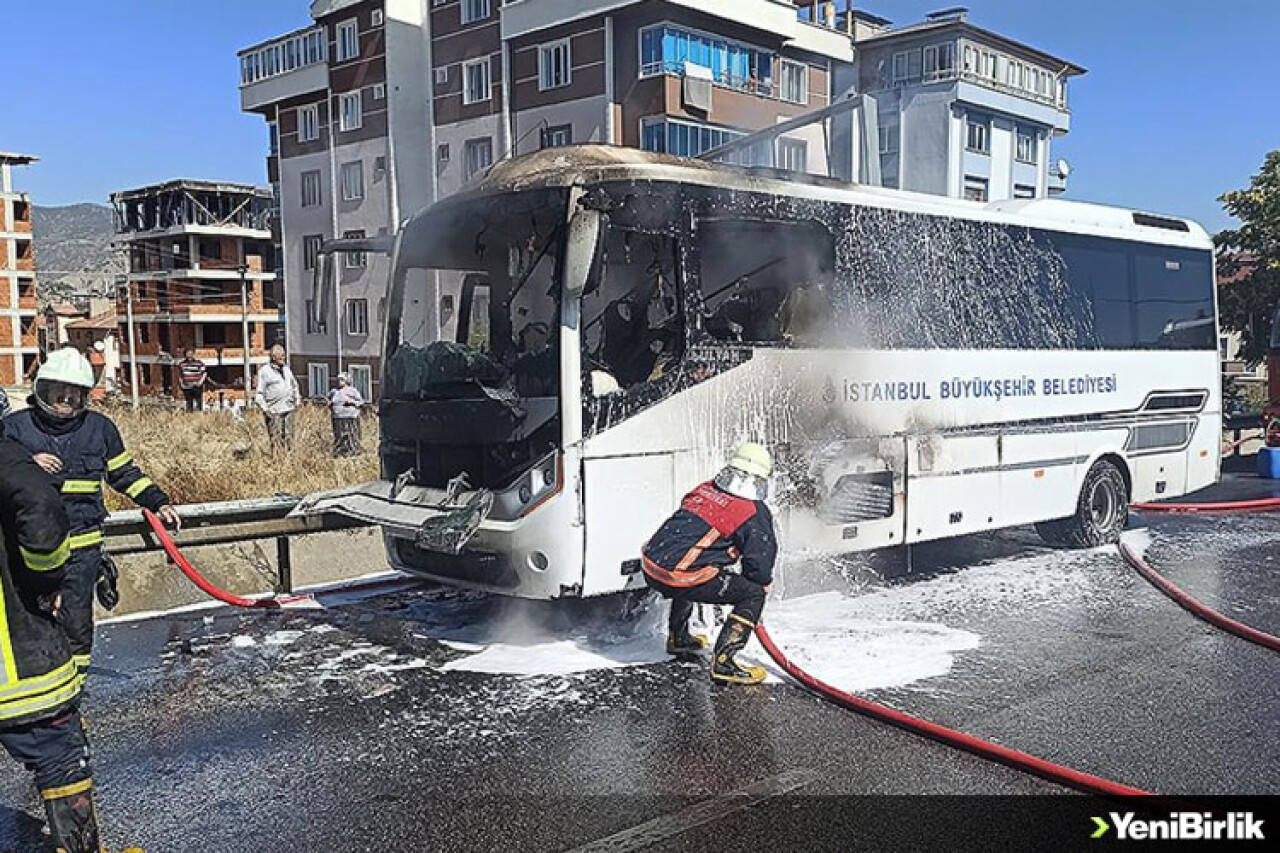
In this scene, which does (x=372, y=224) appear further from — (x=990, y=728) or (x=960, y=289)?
(x=990, y=728)

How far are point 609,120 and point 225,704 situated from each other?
2991 centimetres

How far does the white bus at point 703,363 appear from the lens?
6.55m

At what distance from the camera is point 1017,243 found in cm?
931

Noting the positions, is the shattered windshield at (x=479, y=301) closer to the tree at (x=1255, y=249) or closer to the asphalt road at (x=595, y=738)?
the asphalt road at (x=595, y=738)

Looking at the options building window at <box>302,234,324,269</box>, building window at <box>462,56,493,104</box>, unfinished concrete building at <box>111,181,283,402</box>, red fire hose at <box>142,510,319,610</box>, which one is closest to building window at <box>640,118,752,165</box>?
building window at <box>462,56,493,104</box>

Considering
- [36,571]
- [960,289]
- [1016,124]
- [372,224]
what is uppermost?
[1016,124]

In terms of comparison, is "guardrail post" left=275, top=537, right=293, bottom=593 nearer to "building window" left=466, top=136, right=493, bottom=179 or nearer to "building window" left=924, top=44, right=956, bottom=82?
"building window" left=466, top=136, right=493, bottom=179

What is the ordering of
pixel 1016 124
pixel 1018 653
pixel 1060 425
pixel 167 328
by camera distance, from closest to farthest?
1. pixel 1018 653
2. pixel 1060 425
3. pixel 1016 124
4. pixel 167 328

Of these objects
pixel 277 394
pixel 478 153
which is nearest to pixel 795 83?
pixel 478 153

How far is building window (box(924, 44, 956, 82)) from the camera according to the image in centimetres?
4288

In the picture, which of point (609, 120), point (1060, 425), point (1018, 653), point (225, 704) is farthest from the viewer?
point (609, 120)

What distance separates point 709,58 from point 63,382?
3153 centimetres

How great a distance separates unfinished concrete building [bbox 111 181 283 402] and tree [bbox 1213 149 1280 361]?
5236 cm

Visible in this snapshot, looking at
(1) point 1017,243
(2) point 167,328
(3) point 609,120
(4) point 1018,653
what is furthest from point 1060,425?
(2) point 167,328
